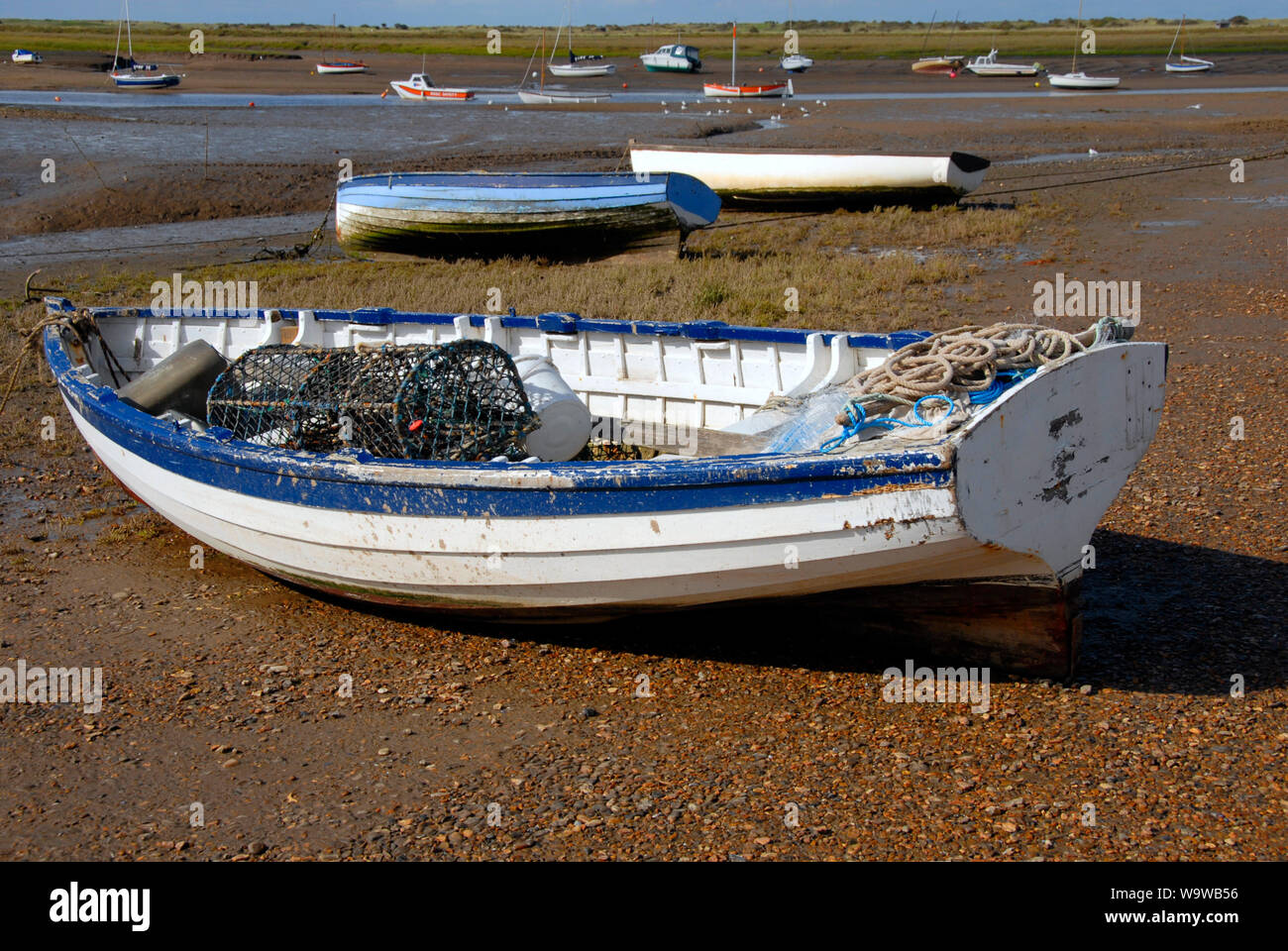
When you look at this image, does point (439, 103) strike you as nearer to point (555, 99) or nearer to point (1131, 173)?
point (555, 99)

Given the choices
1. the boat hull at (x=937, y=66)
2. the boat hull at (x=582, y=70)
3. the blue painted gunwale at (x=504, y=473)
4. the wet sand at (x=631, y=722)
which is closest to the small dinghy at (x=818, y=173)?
the wet sand at (x=631, y=722)

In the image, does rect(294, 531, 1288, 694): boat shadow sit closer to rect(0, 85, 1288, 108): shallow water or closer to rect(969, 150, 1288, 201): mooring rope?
rect(969, 150, 1288, 201): mooring rope

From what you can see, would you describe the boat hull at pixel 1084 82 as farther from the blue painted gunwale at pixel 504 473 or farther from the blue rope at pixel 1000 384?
the blue rope at pixel 1000 384

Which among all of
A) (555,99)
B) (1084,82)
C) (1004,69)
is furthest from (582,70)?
(1084,82)

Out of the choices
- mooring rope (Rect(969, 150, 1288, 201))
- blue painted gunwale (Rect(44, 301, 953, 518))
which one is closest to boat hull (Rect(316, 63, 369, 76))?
mooring rope (Rect(969, 150, 1288, 201))

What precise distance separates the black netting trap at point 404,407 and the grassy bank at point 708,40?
69.3 meters

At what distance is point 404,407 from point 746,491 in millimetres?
2002

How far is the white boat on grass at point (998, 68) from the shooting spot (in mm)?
55688

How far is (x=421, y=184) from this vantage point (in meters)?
15.7

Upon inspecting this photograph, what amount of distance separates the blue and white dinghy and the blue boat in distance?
8.36 meters

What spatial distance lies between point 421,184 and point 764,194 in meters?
6.29

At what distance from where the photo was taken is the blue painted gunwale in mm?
4641

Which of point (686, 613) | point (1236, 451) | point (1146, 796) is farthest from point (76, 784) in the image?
point (1236, 451)

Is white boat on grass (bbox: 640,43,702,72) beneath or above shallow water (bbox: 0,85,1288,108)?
above
